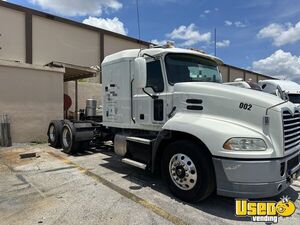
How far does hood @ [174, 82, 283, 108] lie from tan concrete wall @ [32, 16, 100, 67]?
45.5 feet

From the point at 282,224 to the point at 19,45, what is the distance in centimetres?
1592

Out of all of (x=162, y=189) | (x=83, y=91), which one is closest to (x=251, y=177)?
(x=162, y=189)

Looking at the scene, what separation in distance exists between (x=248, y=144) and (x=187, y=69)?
219cm

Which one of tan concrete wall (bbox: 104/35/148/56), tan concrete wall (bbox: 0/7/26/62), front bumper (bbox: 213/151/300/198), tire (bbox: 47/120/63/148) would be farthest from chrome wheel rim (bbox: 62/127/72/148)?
tan concrete wall (bbox: 104/35/148/56)

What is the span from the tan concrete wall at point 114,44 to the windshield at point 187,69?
15735mm

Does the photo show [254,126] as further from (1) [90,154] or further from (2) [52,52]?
(2) [52,52]

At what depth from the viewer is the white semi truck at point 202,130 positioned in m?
4.17

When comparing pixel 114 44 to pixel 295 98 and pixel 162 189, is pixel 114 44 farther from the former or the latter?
pixel 162 189

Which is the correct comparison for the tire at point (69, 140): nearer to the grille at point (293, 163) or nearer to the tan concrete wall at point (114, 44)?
the grille at point (293, 163)

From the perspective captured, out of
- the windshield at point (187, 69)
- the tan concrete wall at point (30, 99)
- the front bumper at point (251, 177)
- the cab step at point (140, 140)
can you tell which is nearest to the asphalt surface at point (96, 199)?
the front bumper at point (251, 177)

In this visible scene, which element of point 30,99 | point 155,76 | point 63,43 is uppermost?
point 63,43

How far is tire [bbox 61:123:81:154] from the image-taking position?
8.95m

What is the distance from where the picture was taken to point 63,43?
1828cm

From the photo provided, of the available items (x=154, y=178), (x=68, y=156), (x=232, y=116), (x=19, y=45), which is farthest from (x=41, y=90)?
(x=232, y=116)
